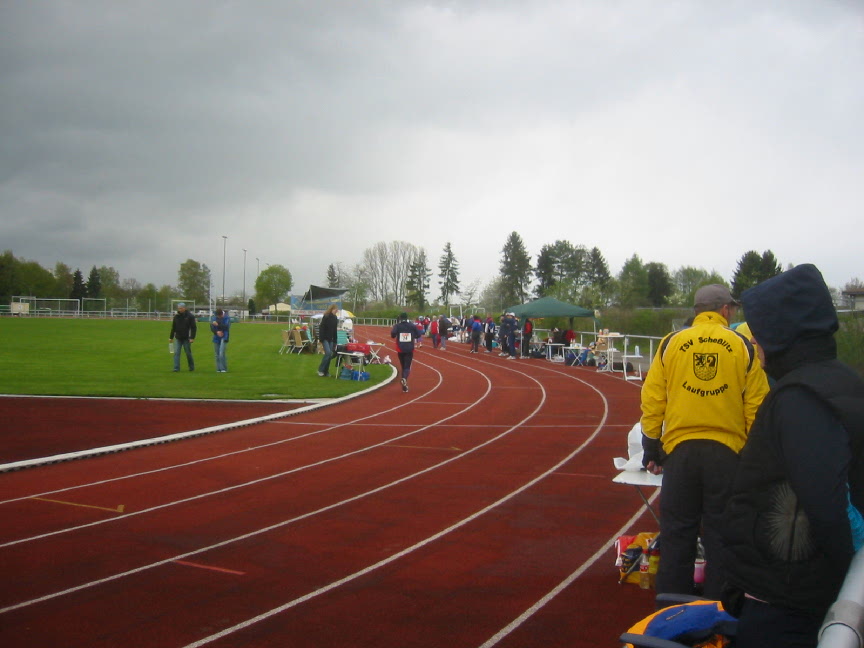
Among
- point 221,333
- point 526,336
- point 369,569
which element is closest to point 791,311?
point 369,569

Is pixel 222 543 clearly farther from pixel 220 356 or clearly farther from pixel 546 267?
pixel 546 267

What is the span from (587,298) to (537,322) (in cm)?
1561

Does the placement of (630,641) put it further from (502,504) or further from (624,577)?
(502,504)

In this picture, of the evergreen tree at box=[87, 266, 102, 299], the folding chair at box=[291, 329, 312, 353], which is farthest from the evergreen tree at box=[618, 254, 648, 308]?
the evergreen tree at box=[87, 266, 102, 299]

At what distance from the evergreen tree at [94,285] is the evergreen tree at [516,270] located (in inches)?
2549

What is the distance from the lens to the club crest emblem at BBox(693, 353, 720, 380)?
148 inches

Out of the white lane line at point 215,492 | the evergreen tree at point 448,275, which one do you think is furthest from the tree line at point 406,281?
the white lane line at point 215,492

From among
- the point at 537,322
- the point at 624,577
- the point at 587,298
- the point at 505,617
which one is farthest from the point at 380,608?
the point at 587,298

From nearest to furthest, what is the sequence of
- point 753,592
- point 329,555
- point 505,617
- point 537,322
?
1. point 753,592
2. point 505,617
3. point 329,555
4. point 537,322

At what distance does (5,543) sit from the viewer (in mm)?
5906

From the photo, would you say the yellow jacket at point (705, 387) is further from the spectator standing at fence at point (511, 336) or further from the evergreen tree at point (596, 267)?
the evergreen tree at point (596, 267)

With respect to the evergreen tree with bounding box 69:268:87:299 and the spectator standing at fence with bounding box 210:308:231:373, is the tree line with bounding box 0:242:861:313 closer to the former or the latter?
the evergreen tree with bounding box 69:268:87:299

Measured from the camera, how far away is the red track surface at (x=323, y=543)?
14.4 ft

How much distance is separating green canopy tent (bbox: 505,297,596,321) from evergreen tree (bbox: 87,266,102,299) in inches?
4108
